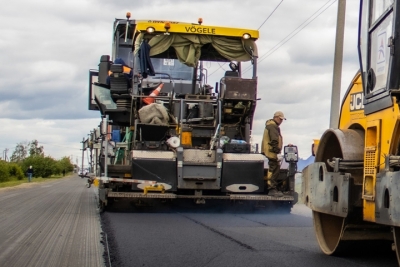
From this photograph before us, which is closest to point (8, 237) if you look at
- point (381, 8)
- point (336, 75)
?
point (381, 8)

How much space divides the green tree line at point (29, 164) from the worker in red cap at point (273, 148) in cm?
4643

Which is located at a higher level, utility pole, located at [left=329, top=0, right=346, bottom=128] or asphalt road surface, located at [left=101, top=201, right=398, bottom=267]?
utility pole, located at [left=329, top=0, right=346, bottom=128]

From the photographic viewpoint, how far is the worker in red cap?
11133 mm

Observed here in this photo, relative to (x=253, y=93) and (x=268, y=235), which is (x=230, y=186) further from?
(x=268, y=235)

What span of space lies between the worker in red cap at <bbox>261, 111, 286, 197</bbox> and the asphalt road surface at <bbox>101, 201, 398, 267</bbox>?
0.61m

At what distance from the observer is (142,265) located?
5.75 m

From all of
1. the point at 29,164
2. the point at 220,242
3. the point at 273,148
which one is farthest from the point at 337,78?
the point at 29,164

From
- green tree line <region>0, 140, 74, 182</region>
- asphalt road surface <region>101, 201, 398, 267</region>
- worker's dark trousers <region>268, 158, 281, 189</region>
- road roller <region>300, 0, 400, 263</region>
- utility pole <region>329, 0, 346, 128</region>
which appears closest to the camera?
road roller <region>300, 0, 400, 263</region>

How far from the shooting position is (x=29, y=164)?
82875 millimetres

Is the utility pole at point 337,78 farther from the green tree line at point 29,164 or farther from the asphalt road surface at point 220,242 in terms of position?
the green tree line at point 29,164

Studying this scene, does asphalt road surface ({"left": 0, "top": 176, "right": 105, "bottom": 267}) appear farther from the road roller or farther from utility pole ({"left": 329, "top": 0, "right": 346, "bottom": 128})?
utility pole ({"left": 329, "top": 0, "right": 346, "bottom": 128})

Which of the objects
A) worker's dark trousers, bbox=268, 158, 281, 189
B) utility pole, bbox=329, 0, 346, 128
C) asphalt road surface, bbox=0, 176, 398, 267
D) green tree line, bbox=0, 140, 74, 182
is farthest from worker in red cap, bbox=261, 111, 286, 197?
green tree line, bbox=0, 140, 74, 182

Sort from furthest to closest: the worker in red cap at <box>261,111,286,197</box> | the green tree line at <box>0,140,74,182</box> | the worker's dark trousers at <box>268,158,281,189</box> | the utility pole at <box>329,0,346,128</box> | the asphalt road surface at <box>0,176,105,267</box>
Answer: the green tree line at <box>0,140,74,182</box>, the utility pole at <box>329,0,346,128</box>, the worker's dark trousers at <box>268,158,281,189</box>, the worker in red cap at <box>261,111,286,197</box>, the asphalt road surface at <box>0,176,105,267</box>

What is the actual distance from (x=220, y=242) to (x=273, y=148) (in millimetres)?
4215
